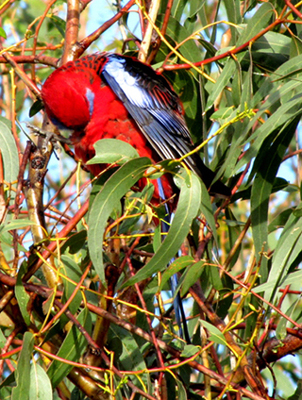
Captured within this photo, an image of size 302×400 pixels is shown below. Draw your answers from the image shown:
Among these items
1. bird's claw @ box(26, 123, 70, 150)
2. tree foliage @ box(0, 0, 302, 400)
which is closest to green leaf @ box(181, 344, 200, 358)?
tree foliage @ box(0, 0, 302, 400)

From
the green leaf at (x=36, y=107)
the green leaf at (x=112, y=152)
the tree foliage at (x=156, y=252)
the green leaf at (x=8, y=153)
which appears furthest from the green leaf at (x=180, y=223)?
the green leaf at (x=36, y=107)

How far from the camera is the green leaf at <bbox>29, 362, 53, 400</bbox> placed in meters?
1.24

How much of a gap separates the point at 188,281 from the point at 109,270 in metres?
0.22

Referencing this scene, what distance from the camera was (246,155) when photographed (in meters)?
1.42

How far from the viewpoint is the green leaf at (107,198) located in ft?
4.09

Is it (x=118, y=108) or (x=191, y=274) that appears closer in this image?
(x=191, y=274)

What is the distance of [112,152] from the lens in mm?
1265

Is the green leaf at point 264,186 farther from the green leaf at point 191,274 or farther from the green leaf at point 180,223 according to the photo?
the green leaf at point 180,223

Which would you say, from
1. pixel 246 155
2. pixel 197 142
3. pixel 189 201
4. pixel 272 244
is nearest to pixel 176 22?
pixel 197 142

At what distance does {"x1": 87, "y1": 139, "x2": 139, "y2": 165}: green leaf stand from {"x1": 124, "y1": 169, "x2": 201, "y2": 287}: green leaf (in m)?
0.14

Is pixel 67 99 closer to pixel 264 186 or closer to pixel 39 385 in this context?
pixel 264 186

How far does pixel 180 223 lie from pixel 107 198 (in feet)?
0.61

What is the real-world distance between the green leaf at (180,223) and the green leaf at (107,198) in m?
0.10

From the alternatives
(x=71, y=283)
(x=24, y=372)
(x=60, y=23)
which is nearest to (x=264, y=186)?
(x=71, y=283)
